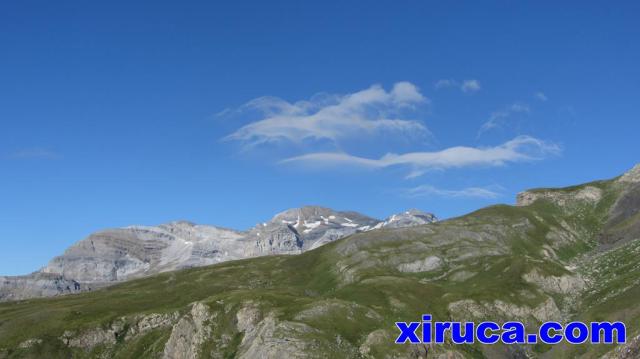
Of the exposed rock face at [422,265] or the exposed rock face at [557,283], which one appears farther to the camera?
the exposed rock face at [422,265]

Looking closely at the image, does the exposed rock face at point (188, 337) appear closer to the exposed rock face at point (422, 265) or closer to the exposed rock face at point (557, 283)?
the exposed rock face at point (422, 265)

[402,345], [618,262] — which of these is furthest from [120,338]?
[618,262]

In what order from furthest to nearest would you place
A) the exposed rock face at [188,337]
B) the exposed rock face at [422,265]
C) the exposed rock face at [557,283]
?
the exposed rock face at [422,265] < the exposed rock face at [557,283] < the exposed rock face at [188,337]

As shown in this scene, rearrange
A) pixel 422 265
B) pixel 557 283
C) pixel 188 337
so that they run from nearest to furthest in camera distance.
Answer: pixel 188 337 < pixel 557 283 < pixel 422 265

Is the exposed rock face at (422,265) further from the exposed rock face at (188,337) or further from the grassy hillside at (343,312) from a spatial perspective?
the exposed rock face at (188,337)

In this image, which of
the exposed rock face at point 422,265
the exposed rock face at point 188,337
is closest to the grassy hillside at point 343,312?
the exposed rock face at point 188,337

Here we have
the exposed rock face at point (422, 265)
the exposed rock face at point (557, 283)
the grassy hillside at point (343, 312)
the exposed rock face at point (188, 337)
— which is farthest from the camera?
A: the exposed rock face at point (422, 265)

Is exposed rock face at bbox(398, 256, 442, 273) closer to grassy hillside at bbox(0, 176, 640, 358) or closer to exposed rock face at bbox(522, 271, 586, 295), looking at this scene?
grassy hillside at bbox(0, 176, 640, 358)

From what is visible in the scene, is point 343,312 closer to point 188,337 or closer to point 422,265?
point 188,337

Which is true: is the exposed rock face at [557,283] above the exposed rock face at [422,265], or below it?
below

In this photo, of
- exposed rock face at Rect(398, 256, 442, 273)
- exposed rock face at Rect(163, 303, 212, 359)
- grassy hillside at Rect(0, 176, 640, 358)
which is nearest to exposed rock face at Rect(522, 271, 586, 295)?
grassy hillside at Rect(0, 176, 640, 358)

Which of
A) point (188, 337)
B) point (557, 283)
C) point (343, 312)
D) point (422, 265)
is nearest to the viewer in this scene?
point (343, 312)

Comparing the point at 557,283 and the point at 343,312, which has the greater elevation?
the point at 557,283

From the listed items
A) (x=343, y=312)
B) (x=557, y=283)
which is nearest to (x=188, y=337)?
(x=343, y=312)
